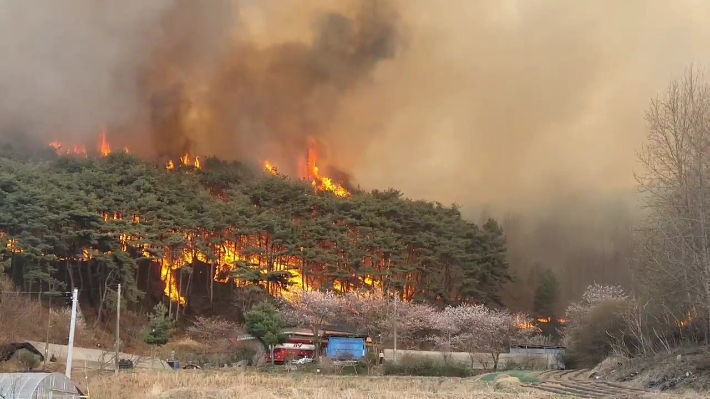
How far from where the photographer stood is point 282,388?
20.4 metres

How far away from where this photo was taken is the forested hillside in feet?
145

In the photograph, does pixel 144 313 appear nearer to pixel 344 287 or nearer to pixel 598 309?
pixel 344 287

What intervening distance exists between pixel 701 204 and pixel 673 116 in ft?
14.4

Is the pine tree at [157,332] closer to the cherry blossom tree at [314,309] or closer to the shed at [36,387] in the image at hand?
the cherry blossom tree at [314,309]

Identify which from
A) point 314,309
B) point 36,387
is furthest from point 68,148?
point 36,387

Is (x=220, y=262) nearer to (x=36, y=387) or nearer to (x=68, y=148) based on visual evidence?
(x=68, y=148)

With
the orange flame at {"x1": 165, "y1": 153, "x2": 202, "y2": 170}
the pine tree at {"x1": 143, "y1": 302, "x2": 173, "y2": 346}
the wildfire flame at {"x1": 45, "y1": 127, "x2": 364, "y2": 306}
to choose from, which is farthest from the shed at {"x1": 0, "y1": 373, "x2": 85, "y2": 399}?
the orange flame at {"x1": 165, "y1": 153, "x2": 202, "y2": 170}

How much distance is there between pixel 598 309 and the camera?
36.2 metres

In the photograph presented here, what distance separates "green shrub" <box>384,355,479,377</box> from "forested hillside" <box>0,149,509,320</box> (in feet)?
51.2

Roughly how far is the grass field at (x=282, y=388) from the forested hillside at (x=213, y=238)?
23.1m

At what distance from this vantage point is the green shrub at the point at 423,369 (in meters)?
33.2

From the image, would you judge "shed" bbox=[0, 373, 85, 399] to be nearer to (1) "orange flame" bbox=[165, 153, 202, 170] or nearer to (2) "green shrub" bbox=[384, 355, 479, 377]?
(2) "green shrub" bbox=[384, 355, 479, 377]

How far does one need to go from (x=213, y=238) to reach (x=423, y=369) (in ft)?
84.7

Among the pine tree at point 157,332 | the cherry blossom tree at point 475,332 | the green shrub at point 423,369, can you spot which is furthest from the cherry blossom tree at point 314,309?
the green shrub at point 423,369
